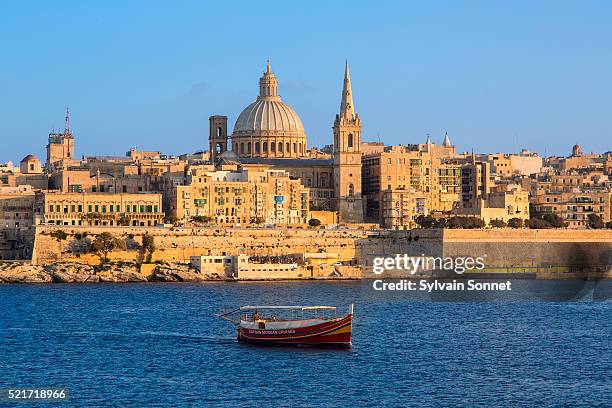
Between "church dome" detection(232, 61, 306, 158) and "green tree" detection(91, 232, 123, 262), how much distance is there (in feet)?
87.3

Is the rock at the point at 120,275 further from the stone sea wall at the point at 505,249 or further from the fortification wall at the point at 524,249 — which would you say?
the fortification wall at the point at 524,249

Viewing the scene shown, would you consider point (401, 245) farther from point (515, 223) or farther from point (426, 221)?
point (515, 223)

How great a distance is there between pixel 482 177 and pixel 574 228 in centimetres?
1062

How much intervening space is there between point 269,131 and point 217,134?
5.74 m

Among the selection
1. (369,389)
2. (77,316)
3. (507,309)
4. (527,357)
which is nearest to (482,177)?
(507,309)

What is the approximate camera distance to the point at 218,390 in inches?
1417

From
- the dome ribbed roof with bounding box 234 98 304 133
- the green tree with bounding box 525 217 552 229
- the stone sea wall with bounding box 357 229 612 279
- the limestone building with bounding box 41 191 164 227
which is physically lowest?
the stone sea wall with bounding box 357 229 612 279

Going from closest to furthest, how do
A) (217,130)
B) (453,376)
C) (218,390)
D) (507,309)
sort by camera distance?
(218,390), (453,376), (507,309), (217,130)

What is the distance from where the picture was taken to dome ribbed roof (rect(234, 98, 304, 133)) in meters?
102

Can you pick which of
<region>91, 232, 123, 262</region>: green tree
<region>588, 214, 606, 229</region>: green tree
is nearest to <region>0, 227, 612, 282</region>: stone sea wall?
<region>91, 232, 123, 262</region>: green tree

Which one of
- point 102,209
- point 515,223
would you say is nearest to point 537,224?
point 515,223

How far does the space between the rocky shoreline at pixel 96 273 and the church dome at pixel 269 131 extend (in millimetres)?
27709

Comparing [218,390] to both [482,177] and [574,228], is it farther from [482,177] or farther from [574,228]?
[482,177]

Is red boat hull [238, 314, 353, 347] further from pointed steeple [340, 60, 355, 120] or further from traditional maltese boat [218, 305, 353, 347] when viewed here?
pointed steeple [340, 60, 355, 120]
